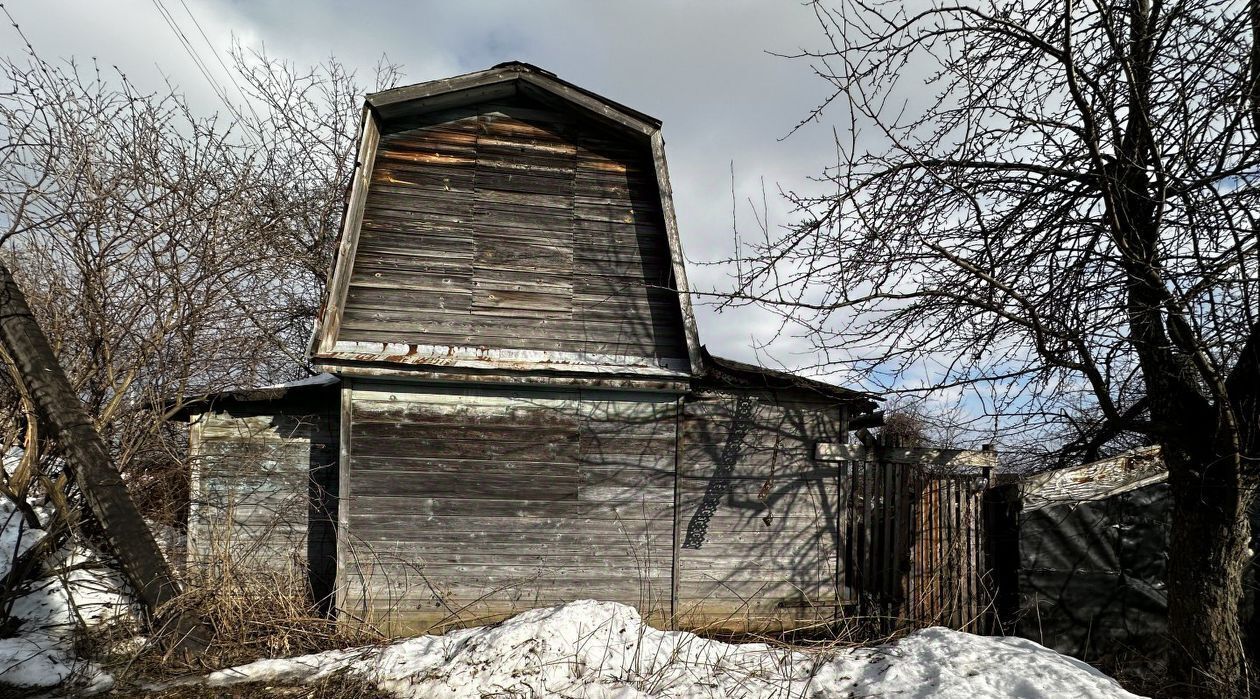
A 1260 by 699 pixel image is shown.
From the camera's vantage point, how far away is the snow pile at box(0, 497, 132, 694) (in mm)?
5145

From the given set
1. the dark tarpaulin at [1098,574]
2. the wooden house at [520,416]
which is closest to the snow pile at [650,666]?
the wooden house at [520,416]

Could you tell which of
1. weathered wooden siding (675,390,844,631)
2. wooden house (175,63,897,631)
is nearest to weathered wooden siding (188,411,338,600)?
wooden house (175,63,897,631)

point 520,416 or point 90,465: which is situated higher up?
point 520,416

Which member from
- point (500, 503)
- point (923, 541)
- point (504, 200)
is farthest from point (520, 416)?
point (923, 541)

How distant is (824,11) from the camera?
502cm

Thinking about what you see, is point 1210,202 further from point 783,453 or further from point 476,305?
point 476,305

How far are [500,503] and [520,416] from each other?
3.06 feet

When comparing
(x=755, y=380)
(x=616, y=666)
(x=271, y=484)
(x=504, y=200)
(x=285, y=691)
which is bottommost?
(x=285, y=691)

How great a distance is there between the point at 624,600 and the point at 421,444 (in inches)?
108

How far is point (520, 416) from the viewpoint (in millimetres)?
7211

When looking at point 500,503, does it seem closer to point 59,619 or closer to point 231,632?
point 231,632

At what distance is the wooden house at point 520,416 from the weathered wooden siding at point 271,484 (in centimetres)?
2

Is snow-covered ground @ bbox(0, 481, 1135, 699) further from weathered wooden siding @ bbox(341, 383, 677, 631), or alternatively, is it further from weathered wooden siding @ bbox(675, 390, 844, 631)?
weathered wooden siding @ bbox(675, 390, 844, 631)

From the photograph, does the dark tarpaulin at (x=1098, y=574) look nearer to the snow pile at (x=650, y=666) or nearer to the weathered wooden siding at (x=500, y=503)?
the snow pile at (x=650, y=666)
